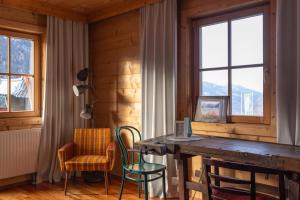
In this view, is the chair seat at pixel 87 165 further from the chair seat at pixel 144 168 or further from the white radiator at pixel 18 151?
the white radiator at pixel 18 151

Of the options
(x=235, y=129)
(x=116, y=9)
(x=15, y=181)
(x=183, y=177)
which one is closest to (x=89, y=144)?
(x=15, y=181)

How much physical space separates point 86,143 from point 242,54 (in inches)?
90.2

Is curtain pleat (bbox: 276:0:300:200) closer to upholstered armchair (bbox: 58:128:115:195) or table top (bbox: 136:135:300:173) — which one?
table top (bbox: 136:135:300:173)

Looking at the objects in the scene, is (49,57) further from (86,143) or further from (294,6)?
(294,6)

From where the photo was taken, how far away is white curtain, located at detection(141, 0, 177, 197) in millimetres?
3400

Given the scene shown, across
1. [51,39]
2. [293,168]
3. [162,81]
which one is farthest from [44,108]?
[293,168]

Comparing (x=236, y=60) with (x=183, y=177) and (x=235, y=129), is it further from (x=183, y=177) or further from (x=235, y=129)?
(x=183, y=177)

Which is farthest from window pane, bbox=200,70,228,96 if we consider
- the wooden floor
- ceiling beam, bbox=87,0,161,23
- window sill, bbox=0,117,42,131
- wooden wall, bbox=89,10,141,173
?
window sill, bbox=0,117,42,131

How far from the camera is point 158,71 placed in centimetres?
353

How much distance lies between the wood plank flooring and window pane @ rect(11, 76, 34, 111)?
104 centimetres

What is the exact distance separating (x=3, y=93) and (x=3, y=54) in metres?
0.50

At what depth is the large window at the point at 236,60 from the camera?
2.91 meters

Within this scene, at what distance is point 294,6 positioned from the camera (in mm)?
2555

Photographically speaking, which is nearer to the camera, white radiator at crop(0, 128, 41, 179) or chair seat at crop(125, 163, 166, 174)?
chair seat at crop(125, 163, 166, 174)
